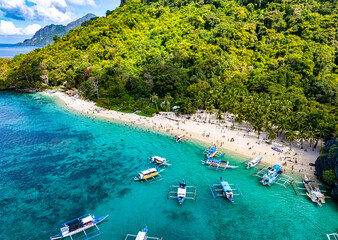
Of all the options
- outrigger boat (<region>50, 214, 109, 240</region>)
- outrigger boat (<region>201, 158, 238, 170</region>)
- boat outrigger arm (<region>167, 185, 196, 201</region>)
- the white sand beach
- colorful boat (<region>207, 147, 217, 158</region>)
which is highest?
the white sand beach

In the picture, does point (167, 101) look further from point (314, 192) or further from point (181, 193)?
point (314, 192)

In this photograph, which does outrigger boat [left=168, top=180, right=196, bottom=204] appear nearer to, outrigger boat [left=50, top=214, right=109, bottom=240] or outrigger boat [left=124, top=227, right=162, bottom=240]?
outrigger boat [left=124, top=227, right=162, bottom=240]

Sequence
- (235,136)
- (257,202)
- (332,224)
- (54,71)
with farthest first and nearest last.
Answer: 1. (54,71)
2. (235,136)
3. (257,202)
4. (332,224)

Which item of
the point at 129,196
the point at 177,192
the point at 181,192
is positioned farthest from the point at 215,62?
the point at 129,196

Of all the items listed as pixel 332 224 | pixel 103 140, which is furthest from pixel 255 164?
pixel 103 140

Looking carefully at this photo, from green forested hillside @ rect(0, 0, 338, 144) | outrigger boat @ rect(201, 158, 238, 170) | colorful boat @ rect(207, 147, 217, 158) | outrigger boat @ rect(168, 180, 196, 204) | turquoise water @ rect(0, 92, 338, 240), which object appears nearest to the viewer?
turquoise water @ rect(0, 92, 338, 240)

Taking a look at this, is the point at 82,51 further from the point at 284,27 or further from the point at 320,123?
the point at 320,123

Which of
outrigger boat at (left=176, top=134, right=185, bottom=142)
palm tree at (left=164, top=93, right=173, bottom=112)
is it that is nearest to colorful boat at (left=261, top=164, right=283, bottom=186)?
outrigger boat at (left=176, top=134, right=185, bottom=142)
